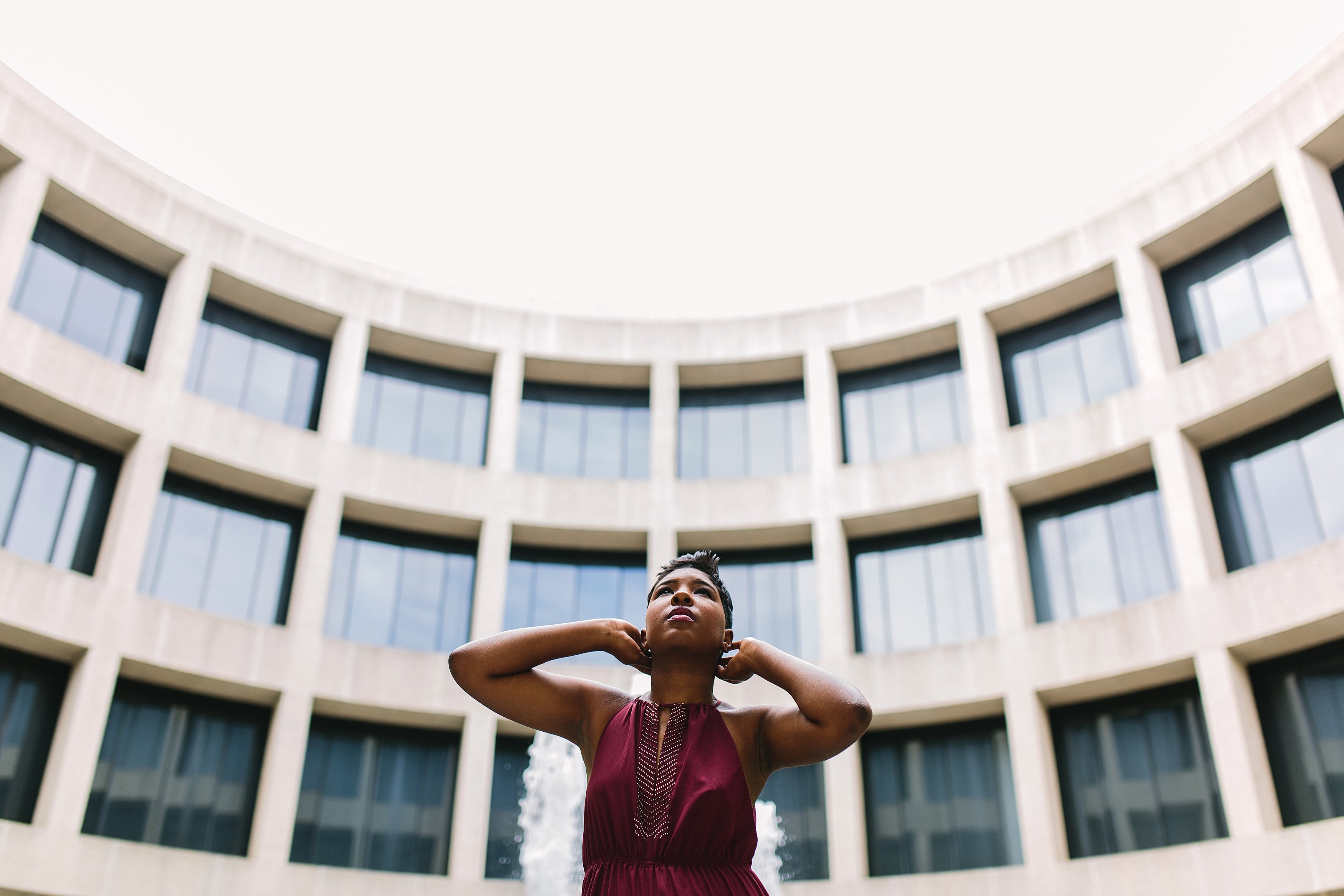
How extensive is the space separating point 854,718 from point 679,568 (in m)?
0.89

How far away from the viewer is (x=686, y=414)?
2647 cm

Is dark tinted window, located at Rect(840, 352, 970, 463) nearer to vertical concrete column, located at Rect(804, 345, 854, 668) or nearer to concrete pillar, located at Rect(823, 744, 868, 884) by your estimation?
vertical concrete column, located at Rect(804, 345, 854, 668)

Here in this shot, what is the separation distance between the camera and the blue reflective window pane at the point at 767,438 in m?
25.6

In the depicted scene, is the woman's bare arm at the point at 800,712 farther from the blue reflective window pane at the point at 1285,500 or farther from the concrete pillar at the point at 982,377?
the concrete pillar at the point at 982,377

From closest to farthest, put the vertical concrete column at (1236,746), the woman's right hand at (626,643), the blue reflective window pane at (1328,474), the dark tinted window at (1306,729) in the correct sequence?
the woman's right hand at (626,643) < the vertical concrete column at (1236,746) < the dark tinted window at (1306,729) < the blue reflective window pane at (1328,474)

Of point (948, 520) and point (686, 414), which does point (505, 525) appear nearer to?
point (686, 414)

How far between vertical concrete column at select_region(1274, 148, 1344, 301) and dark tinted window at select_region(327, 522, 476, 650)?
1649cm

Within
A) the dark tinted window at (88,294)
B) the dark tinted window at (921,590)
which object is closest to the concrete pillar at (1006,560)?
the dark tinted window at (921,590)

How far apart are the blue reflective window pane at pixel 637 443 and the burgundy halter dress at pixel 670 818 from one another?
858 inches

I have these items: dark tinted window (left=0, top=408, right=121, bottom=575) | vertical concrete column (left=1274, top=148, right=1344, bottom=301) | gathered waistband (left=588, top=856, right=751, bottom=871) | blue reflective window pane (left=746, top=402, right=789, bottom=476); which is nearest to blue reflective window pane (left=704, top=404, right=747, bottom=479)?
blue reflective window pane (left=746, top=402, right=789, bottom=476)

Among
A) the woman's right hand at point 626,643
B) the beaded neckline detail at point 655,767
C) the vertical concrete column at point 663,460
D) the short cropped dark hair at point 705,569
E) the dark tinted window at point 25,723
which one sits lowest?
the beaded neckline detail at point 655,767

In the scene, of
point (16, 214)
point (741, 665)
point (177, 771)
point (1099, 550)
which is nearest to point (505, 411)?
point (177, 771)

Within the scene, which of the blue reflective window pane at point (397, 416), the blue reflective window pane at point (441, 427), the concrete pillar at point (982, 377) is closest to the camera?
the concrete pillar at point (982, 377)

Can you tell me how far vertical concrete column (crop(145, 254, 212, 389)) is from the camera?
853 inches
